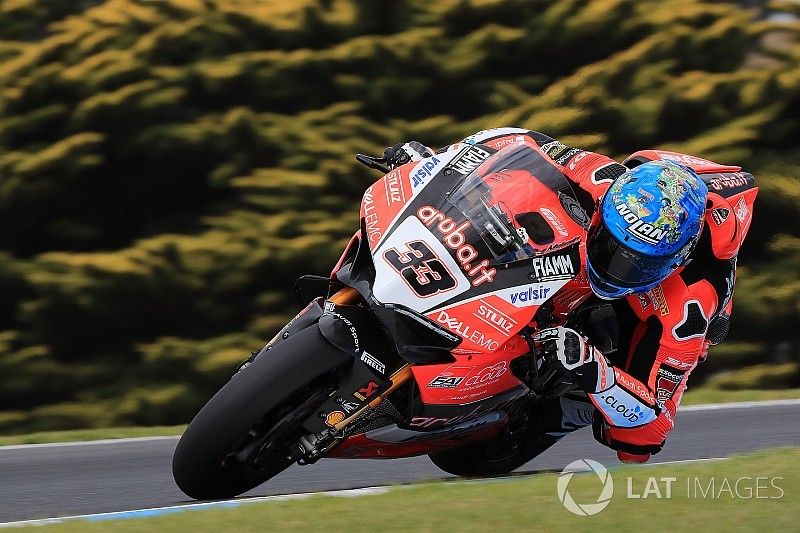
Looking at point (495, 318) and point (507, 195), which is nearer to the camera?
point (495, 318)

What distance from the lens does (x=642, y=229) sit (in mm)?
4207

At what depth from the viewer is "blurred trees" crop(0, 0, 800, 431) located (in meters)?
8.41

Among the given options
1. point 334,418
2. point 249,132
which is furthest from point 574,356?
point 249,132

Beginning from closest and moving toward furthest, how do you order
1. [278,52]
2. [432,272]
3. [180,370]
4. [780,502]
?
[432,272]
[780,502]
[180,370]
[278,52]

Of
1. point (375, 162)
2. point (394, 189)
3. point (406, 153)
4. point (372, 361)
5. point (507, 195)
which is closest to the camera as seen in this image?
point (372, 361)

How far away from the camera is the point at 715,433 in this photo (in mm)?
7109

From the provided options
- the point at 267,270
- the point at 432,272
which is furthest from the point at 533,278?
the point at 267,270

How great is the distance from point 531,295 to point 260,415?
3.32 feet

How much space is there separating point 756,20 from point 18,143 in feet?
18.6

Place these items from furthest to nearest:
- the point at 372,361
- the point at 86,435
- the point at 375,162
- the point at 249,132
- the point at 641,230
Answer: the point at 249,132
the point at 86,435
the point at 375,162
the point at 372,361
the point at 641,230

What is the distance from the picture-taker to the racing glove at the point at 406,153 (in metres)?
5.04

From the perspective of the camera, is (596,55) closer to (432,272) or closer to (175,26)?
(175,26)

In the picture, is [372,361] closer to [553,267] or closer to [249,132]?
[553,267]

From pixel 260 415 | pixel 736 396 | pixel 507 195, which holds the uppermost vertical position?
pixel 507 195
